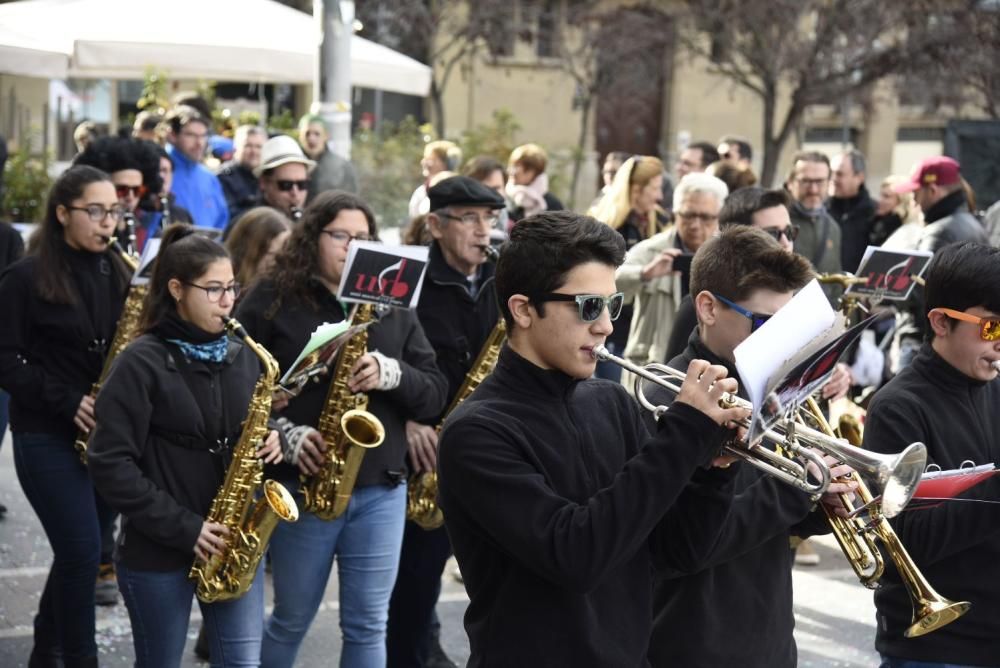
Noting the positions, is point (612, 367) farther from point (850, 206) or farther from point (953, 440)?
point (953, 440)

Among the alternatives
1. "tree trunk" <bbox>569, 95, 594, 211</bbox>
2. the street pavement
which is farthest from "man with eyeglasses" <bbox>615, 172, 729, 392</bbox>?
"tree trunk" <bbox>569, 95, 594, 211</bbox>

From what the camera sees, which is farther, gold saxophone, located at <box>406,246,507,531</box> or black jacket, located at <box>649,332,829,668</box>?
gold saxophone, located at <box>406,246,507,531</box>

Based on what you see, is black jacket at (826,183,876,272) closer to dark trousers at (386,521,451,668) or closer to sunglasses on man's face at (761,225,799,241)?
sunglasses on man's face at (761,225,799,241)

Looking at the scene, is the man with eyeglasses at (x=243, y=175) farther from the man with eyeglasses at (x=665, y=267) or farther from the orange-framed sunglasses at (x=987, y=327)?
the orange-framed sunglasses at (x=987, y=327)

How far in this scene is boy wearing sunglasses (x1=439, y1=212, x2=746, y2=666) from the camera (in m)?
2.77

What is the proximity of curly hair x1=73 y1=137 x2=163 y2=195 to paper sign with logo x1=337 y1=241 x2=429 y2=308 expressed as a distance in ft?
6.54

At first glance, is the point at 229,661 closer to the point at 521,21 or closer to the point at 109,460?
the point at 109,460

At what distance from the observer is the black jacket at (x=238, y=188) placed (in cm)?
1000

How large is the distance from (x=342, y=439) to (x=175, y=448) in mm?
636

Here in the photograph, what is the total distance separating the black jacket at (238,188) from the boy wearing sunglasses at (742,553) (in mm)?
6672

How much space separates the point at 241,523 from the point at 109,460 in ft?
1.72

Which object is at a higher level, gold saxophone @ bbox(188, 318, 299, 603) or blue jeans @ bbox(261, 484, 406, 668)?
gold saxophone @ bbox(188, 318, 299, 603)

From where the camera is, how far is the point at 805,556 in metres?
7.57

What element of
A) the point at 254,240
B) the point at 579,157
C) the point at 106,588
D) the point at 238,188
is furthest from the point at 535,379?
the point at 579,157
